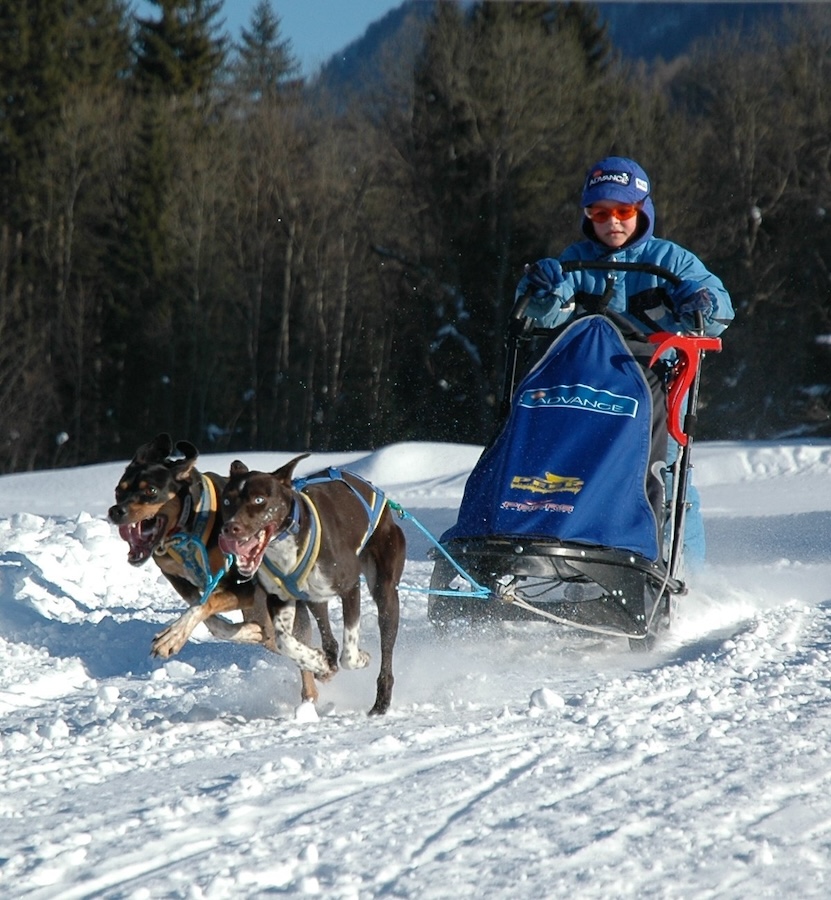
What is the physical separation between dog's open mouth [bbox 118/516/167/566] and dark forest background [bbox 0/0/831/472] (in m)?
21.0

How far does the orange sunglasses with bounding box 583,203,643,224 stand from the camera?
247 inches

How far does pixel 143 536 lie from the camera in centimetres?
464

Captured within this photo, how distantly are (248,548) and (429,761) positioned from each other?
1.01m

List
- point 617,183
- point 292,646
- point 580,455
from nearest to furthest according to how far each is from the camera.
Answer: point 292,646
point 580,455
point 617,183

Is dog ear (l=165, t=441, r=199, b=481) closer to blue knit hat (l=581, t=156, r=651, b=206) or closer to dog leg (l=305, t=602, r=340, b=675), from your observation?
dog leg (l=305, t=602, r=340, b=675)

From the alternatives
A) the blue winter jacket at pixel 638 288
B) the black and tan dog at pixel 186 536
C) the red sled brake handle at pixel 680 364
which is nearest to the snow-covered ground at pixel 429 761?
the black and tan dog at pixel 186 536

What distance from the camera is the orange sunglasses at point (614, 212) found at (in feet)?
20.6

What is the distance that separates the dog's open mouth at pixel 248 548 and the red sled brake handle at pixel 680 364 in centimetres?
222

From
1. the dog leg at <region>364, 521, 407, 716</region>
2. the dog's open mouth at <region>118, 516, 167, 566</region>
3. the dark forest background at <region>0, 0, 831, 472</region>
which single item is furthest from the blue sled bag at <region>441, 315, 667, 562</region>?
the dark forest background at <region>0, 0, 831, 472</region>

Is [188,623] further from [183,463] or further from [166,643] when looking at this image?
[183,463]

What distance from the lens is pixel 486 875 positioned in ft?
9.05

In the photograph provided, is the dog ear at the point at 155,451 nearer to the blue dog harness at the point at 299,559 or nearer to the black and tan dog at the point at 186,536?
the black and tan dog at the point at 186,536


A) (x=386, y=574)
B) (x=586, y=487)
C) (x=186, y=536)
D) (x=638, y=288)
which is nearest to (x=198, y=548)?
(x=186, y=536)

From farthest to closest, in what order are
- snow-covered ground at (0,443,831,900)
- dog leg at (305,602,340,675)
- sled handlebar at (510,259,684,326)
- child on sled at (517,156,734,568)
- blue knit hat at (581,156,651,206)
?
blue knit hat at (581,156,651,206) < child on sled at (517,156,734,568) < sled handlebar at (510,259,684,326) < dog leg at (305,602,340,675) < snow-covered ground at (0,443,831,900)
